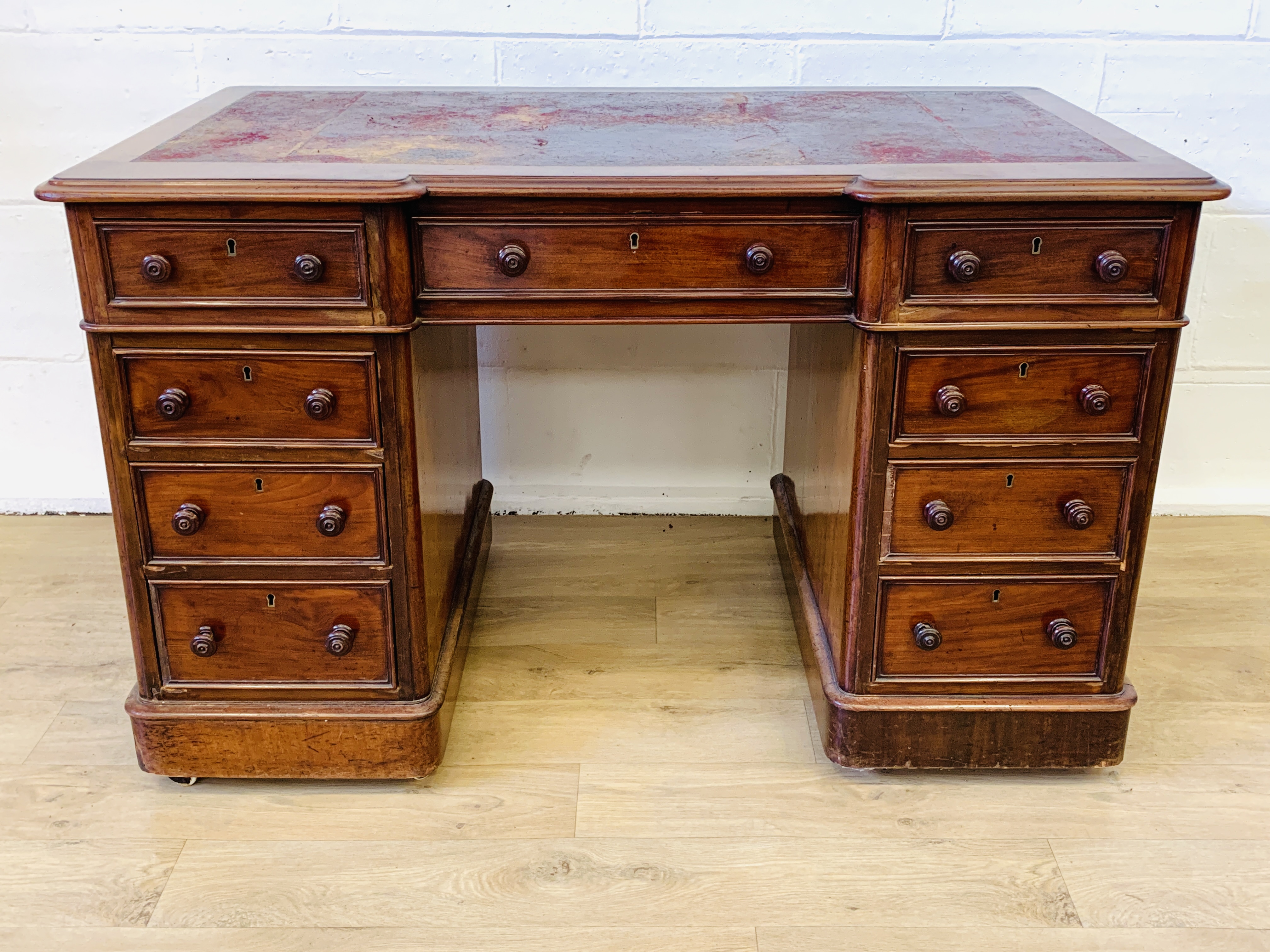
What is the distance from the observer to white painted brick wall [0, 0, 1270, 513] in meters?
2.41

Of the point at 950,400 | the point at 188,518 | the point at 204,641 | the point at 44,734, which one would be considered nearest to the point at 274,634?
the point at 204,641

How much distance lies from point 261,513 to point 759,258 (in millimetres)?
790

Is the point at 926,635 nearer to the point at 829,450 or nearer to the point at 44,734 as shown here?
the point at 829,450

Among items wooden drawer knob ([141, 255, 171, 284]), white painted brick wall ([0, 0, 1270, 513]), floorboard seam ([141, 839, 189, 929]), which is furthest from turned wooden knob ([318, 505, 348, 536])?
white painted brick wall ([0, 0, 1270, 513])

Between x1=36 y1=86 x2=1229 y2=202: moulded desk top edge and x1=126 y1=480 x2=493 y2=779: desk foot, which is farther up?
x1=36 y1=86 x2=1229 y2=202: moulded desk top edge

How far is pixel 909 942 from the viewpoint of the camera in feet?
5.15

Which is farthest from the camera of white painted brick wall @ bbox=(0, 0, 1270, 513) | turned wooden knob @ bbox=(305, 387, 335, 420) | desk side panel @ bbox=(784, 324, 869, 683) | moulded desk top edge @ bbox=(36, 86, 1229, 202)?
white painted brick wall @ bbox=(0, 0, 1270, 513)

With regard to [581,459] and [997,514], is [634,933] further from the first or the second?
[581,459]

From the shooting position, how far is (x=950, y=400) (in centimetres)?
164

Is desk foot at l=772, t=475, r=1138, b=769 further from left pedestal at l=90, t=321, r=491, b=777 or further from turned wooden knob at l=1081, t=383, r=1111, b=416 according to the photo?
left pedestal at l=90, t=321, r=491, b=777

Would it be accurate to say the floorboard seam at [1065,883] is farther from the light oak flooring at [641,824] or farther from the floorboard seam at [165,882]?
the floorboard seam at [165,882]

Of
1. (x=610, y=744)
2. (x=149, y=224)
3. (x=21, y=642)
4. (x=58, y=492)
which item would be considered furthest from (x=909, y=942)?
(x=58, y=492)

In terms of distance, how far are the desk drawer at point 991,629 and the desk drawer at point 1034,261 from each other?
43 centimetres

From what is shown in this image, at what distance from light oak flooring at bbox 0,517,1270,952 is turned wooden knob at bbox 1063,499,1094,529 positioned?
448 mm
